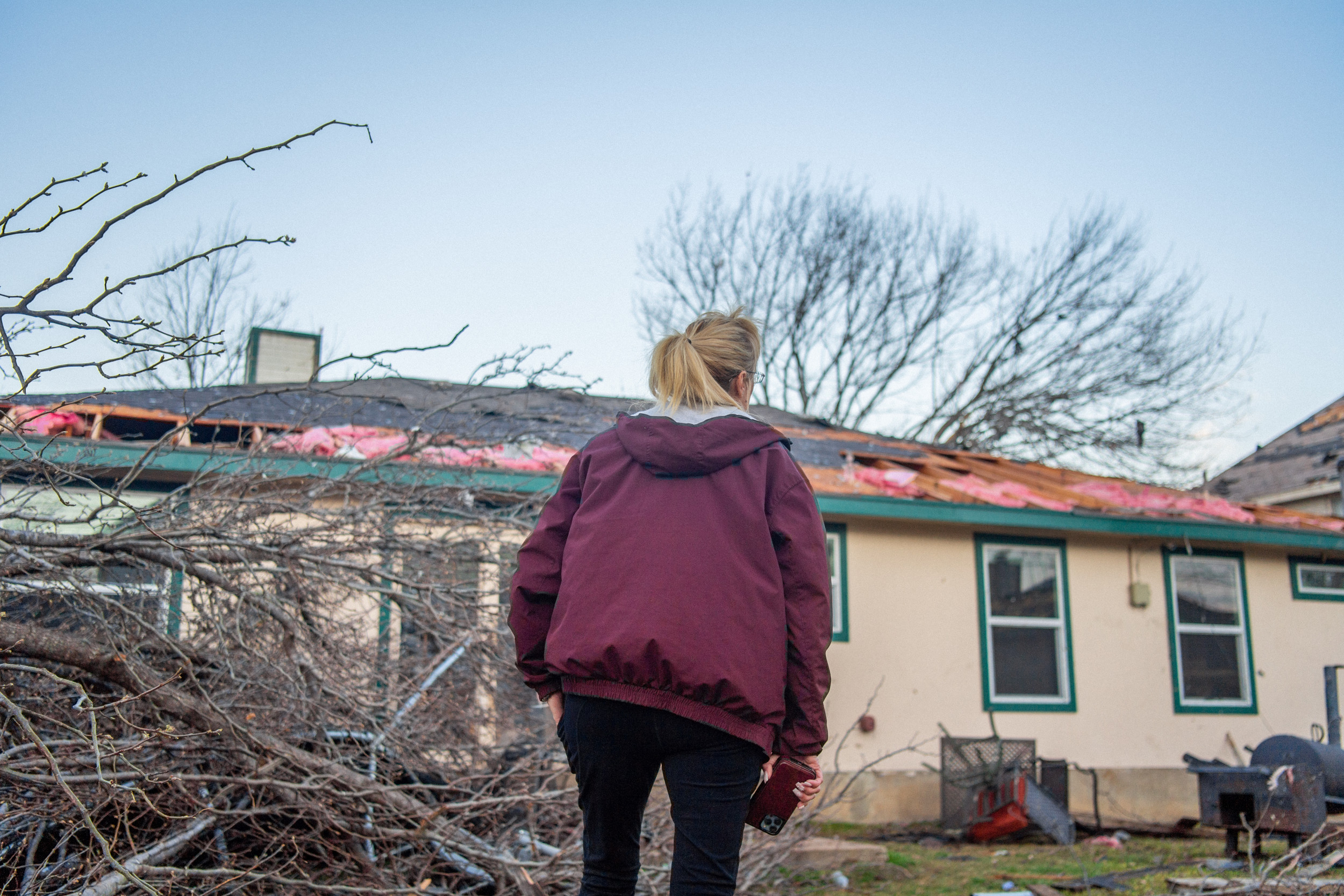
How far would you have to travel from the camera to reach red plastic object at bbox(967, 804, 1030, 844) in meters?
7.21

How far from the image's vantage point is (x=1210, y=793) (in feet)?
19.6

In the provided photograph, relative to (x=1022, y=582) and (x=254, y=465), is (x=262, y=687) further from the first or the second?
(x=1022, y=582)

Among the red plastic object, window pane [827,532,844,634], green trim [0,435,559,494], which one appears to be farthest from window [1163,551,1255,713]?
green trim [0,435,559,494]

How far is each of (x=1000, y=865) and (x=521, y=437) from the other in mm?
4292

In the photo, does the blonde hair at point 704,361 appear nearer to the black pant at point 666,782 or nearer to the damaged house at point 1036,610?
the black pant at point 666,782

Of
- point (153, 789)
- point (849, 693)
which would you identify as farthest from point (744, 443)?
point (849, 693)

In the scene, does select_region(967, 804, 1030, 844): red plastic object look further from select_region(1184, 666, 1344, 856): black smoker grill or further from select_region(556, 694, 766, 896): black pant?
select_region(556, 694, 766, 896): black pant

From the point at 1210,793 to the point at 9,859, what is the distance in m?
6.15

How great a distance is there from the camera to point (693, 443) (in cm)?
215

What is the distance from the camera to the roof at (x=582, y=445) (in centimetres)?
649

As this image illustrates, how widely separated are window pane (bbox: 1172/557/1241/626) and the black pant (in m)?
9.48

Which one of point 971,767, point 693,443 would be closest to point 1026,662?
point 971,767

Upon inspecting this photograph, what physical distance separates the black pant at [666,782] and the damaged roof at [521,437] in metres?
2.72

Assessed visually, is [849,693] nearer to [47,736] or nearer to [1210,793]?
[1210,793]
